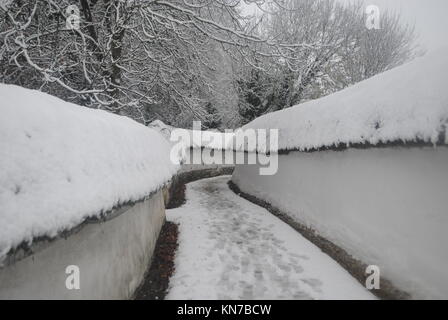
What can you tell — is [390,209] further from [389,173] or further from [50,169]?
[50,169]

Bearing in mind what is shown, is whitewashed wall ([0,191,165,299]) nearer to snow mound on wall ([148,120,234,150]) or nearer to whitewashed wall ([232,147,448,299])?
whitewashed wall ([232,147,448,299])

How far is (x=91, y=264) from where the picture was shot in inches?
118

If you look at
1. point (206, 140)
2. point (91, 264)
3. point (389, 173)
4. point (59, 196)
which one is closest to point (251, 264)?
point (389, 173)

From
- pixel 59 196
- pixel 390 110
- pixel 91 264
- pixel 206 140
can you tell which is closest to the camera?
pixel 59 196

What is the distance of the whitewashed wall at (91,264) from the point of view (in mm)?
2154

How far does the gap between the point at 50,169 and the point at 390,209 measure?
4.74 metres

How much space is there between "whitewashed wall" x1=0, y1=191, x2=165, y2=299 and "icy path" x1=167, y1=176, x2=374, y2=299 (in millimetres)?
882

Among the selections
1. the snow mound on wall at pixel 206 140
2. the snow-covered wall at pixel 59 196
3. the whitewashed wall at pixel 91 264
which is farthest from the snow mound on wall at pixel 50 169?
the snow mound on wall at pixel 206 140

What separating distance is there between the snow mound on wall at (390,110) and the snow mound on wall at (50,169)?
3.88 meters

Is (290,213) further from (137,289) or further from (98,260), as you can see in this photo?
(98,260)

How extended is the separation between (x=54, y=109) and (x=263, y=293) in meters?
3.94

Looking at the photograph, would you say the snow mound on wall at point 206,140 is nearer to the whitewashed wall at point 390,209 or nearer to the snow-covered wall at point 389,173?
the snow-covered wall at point 389,173

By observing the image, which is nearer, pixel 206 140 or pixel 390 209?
pixel 390 209
